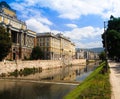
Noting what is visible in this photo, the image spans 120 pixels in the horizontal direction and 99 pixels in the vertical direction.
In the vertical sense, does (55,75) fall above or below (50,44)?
below

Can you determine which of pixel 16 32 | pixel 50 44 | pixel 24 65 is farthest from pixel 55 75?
pixel 50 44

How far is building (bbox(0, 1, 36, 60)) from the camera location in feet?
306

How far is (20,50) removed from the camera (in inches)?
4114

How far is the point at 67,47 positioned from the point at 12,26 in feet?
294

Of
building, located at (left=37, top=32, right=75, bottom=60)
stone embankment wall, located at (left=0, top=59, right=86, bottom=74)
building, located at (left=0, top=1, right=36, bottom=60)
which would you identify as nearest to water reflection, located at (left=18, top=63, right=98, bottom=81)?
stone embankment wall, located at (left=0, top=59, right=86, bottom=74)

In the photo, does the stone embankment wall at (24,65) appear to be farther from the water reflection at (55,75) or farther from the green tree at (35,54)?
the green tree at (35,54)

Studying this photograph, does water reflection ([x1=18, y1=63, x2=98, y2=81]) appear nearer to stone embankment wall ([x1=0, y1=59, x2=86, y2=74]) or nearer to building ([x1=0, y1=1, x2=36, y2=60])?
stone embankment wall ([x1=0, y1=59, x2=86, y2=74])

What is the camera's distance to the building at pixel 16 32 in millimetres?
93375

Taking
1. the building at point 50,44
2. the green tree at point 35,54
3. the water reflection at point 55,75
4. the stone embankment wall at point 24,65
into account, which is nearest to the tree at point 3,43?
the stone embankment wall at point 24,65

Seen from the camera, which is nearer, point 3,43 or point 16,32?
point 3,43

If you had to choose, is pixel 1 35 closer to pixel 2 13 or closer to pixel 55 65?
pixel 2 13

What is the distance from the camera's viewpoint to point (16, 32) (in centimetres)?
10488

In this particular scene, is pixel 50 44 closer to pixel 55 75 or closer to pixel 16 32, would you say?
pixel 16 32

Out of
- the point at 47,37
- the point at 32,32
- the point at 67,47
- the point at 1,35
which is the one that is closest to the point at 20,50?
the point at 32,32
